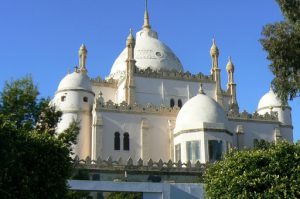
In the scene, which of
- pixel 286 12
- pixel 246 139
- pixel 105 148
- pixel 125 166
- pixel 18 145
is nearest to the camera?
pixel 18 145

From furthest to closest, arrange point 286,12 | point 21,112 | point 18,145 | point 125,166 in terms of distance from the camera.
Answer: point 125,166, point 21,112, point 286,12, point 18,145

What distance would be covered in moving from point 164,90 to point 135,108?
19.2 ft

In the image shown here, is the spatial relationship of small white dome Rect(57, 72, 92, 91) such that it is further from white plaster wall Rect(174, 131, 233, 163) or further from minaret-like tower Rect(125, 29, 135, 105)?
white plaster wall Rect(174, 131, 233, 163)

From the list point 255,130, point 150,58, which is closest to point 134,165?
point 255,130

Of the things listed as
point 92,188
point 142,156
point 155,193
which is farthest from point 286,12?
point 142,156

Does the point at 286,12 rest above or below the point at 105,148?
above

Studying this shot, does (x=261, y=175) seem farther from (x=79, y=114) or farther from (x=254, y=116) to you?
(x=254, y=116)

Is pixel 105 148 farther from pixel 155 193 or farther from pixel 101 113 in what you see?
pixel 155 193

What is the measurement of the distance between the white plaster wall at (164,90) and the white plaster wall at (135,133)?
3840 millimetres

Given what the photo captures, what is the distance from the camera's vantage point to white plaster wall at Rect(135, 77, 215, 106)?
61.3m

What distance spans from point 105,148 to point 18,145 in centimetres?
3002

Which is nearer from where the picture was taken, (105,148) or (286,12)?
(286,12)

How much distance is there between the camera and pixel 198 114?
5428 cm

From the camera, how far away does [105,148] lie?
55.4 m
